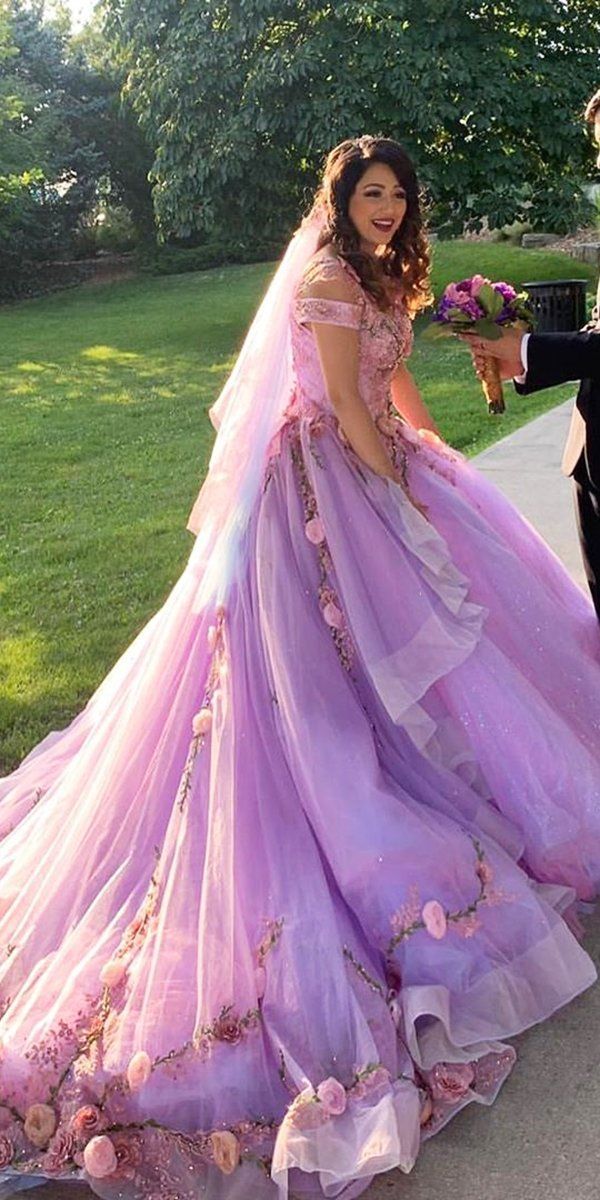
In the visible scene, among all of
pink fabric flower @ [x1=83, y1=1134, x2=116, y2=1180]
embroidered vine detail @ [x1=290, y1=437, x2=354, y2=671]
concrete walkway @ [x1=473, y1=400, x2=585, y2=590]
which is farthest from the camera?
concrete walkway @ [x1=473, y1=400, x2=585, y2=590]

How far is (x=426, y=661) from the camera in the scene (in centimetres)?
283

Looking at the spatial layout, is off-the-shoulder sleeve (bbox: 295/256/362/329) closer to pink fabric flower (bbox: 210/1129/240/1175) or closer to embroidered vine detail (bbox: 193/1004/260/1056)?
embroidered vine detail (bbox: 193/1004/260/1056)

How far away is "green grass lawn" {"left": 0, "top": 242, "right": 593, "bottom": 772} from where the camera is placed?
5.18 m

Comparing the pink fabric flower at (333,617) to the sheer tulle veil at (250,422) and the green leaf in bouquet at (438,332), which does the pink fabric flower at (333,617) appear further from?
the green leaf in bouquet at (438,332)

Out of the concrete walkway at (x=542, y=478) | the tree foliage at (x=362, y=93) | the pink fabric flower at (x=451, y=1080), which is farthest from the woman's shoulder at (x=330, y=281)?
the tree foliage at (x=362, y=93)

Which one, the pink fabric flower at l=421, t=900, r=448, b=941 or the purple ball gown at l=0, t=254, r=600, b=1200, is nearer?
the purple ball gown at l=0, t=254, r=600, b=1200

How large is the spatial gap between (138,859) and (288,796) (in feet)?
1.30

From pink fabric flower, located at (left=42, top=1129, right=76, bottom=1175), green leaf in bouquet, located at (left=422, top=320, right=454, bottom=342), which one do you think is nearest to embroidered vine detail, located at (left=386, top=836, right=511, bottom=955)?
pink fabric flower, located at (left=42, top=1129, right=76, bottom=1175)

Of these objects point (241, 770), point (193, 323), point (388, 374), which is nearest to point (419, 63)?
point (193, 323)

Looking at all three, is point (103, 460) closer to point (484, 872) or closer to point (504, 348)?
point (504, 348)

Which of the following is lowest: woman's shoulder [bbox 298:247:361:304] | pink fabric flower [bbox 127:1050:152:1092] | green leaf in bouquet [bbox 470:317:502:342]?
pink fabric flower [bbox 127:1050:152:1092]

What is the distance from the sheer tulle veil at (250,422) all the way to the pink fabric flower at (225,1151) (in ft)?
4.29

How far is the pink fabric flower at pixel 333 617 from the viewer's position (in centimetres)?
289

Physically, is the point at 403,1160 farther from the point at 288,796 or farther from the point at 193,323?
the point at 193,323
